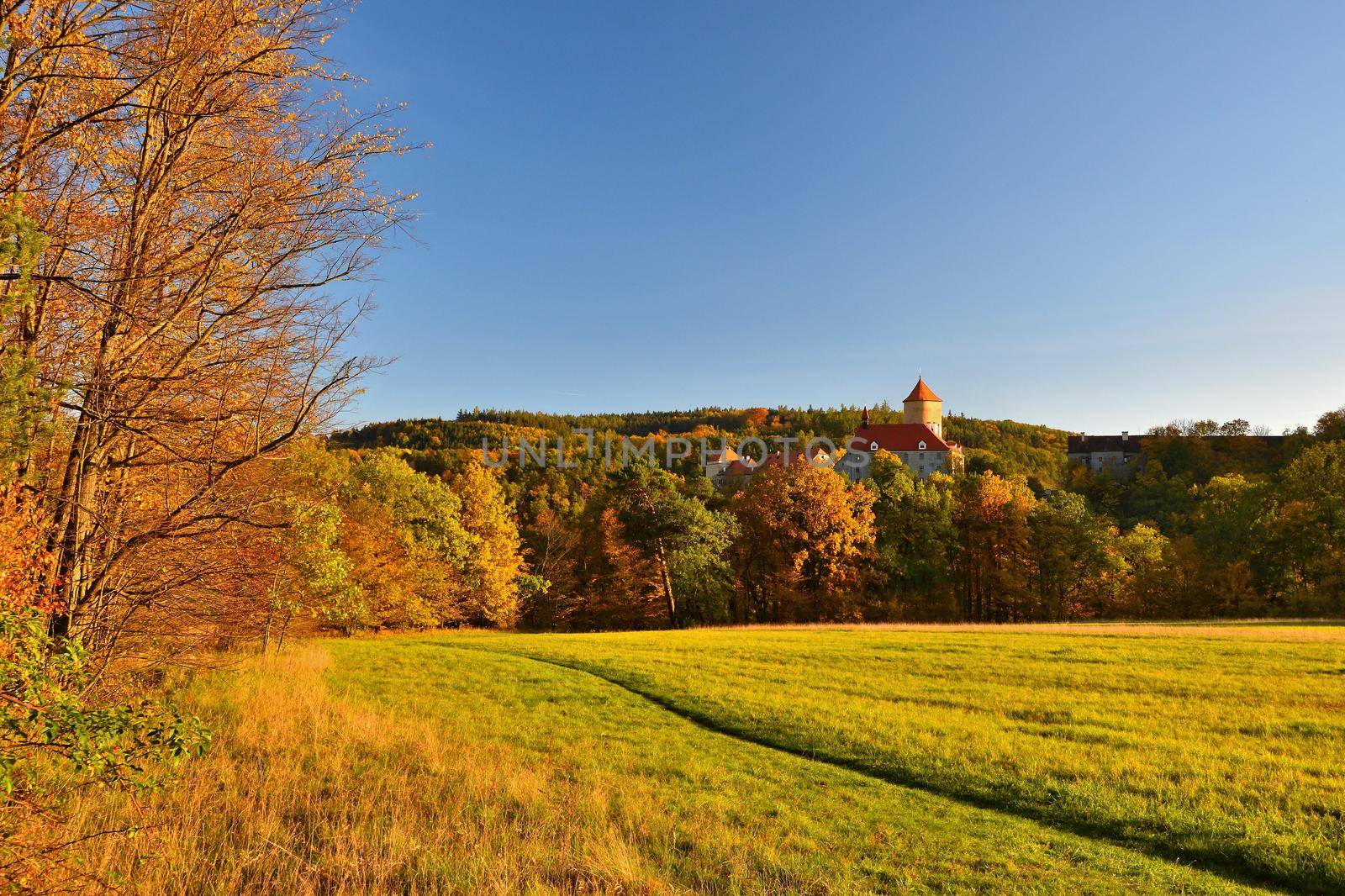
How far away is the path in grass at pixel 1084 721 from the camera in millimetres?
8273

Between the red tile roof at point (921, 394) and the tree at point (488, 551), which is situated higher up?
the red tile roof at point (921, 394)

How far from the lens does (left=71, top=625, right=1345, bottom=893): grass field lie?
20.6ft

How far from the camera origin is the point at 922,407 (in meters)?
129

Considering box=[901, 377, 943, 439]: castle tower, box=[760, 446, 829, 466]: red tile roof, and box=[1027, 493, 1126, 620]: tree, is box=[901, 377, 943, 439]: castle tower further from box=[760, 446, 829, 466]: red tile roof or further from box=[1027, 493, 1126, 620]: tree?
box=[1027, 493, 1126, 620]: tree

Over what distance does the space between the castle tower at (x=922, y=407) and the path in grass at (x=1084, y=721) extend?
10688 centimetres

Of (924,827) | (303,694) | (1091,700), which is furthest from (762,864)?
(1091,700)

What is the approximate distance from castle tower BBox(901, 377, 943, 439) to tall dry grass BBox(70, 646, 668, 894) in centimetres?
12820

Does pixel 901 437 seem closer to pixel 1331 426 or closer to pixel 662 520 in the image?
pixel 1331 426

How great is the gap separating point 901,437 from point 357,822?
121 m

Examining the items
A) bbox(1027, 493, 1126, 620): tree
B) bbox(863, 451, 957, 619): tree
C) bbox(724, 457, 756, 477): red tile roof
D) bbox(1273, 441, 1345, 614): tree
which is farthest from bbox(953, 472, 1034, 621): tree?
bbox(724, 457, 756, 477): red tile roof

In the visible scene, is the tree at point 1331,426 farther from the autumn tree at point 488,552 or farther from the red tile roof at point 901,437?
the autumn tree at point 488,552

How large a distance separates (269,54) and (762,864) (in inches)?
366

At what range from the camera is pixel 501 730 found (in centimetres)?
1265

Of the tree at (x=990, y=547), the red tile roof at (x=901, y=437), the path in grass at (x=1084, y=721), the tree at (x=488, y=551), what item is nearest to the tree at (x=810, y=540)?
the tree at (x=990, y=547)
